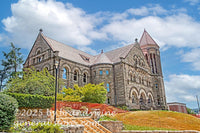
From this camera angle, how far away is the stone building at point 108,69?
1235 inches

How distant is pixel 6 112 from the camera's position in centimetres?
941

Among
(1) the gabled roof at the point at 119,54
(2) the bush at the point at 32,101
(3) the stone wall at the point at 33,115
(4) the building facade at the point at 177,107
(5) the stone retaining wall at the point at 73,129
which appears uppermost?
(1) the gabled roof at the point at 119,54

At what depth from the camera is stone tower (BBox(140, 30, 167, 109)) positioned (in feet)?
146

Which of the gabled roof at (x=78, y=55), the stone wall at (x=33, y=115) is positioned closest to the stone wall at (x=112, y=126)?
the stone wall at (x=33, y=115)

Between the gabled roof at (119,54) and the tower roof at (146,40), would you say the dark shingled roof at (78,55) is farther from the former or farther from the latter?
the tower roof at (146,40)

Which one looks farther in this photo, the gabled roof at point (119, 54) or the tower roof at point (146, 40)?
the tower roof at point (146, 40)

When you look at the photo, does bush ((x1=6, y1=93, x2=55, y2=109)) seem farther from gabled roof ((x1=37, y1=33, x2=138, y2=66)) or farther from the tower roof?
the tower roof

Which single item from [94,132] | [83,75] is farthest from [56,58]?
[94,132]

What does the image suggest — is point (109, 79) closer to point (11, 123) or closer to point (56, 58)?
point (56, 58)

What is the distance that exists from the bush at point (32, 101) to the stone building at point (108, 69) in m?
13.7

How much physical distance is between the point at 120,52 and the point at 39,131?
31.7 m

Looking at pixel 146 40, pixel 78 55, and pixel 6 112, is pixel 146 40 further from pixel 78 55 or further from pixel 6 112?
pixel 6 112

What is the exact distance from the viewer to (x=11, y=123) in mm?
9641

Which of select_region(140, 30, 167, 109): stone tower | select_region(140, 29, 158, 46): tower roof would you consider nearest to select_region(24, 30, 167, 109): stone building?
select_region(140, 30, 167, 109): stone tower
